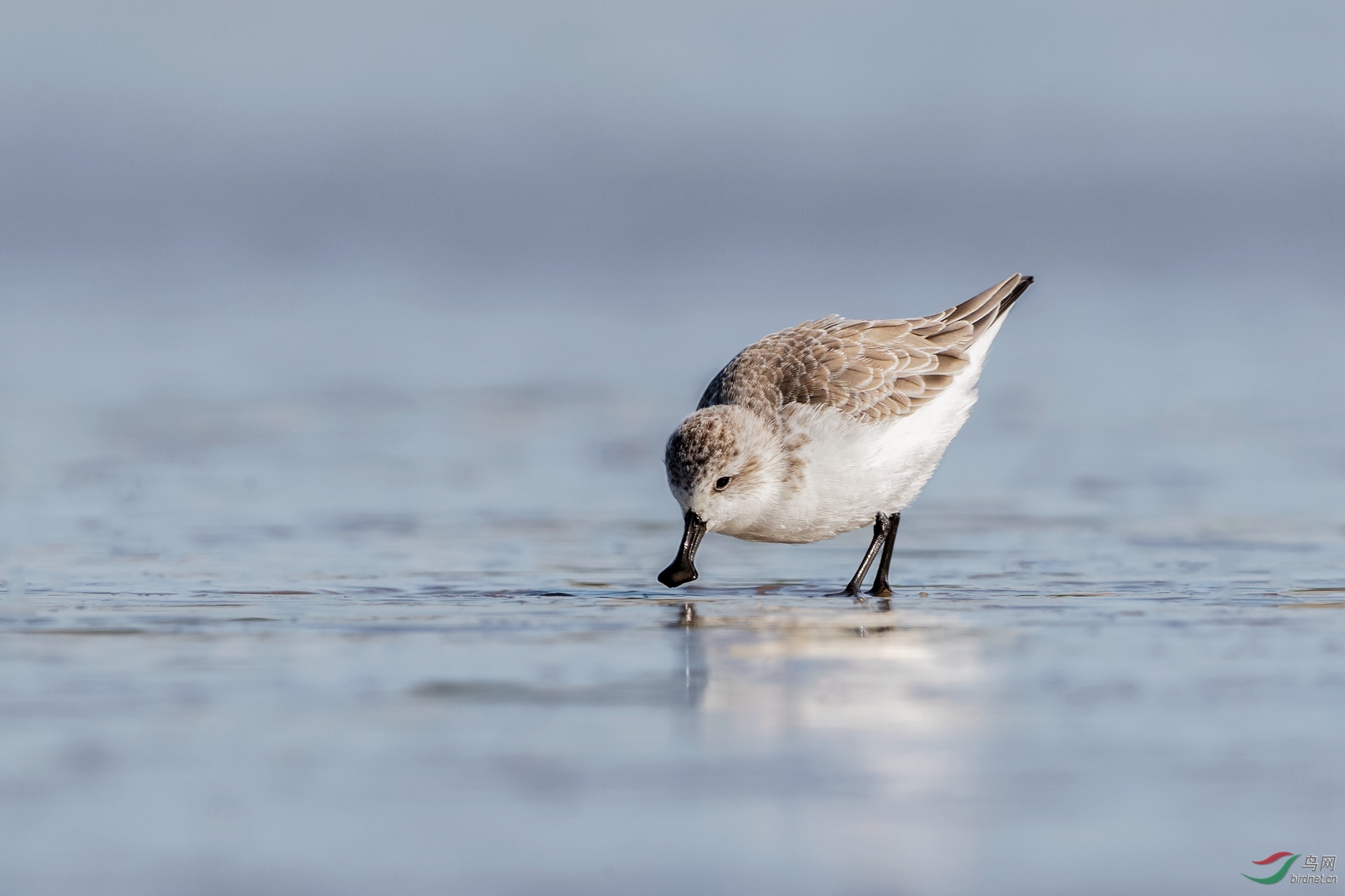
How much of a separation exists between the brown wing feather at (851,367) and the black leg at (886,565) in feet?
1.77

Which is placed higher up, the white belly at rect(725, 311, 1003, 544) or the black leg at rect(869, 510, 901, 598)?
the white belly at rect(725, 311, 1003, 544)

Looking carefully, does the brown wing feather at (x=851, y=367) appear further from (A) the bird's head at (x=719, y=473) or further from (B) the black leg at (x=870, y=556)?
(B) the black leg at (x=870, y=556)

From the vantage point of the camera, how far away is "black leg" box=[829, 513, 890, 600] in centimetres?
827

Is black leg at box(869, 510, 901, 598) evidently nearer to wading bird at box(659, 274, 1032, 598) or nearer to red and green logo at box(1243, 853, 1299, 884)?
wading bird at box(659, 274, 1032, 598)

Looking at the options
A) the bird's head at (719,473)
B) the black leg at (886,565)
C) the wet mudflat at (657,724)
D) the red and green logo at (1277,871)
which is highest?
the bird's head at (719,473)

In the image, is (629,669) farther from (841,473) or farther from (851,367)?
(851,367)

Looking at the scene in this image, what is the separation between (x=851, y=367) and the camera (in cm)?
837

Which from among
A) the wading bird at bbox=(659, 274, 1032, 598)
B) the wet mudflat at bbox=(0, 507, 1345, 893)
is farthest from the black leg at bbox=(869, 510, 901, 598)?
the wet mudflat at bbox=(0, 507, 1345, 893)

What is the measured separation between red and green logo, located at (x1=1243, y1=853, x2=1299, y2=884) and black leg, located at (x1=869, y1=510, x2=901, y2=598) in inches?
140

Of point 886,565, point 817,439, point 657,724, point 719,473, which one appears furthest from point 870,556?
point 657,724

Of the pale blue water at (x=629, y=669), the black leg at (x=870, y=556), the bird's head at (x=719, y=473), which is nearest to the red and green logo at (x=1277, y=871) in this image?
the pale blue water at (x=629, y=669)

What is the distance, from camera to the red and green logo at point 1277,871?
176 inches

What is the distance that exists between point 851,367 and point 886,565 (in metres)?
0.91

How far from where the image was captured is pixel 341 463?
11.4 m
